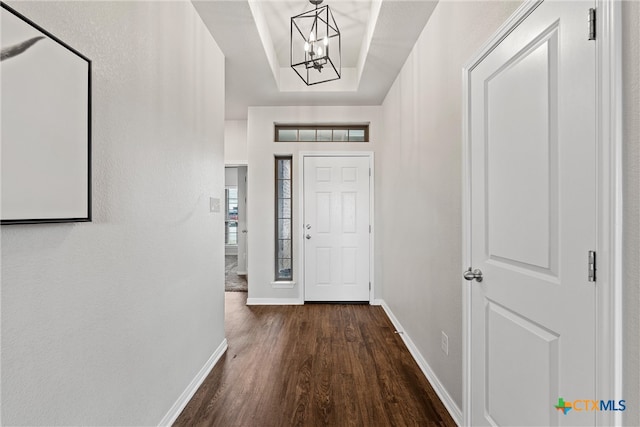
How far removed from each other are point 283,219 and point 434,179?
2436 mm

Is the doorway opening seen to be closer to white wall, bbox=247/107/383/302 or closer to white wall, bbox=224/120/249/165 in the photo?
white wall, bbox=247/107/383/302

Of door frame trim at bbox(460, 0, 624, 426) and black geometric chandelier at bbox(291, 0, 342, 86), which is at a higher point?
black geometric chandelier at bbox(291, 0, 342, 86)

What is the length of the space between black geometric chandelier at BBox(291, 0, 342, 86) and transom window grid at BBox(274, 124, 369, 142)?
721 mm

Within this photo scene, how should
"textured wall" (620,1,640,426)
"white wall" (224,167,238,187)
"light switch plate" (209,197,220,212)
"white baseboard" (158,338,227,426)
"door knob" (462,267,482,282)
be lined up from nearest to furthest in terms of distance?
1. "textured wall" (620,1,640,426)
2. "door knob" (462,267,482,282)
3. "white baseboard" (158,338,227,426)
4. "light switch plate" (209,197,220,212)
5. "white wall" (224,167,238,187)

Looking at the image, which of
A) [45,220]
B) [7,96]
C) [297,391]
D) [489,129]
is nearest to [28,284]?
[45,220]

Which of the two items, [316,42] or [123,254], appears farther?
[316,42]

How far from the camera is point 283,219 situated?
428cm

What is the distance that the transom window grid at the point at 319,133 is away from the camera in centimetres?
425

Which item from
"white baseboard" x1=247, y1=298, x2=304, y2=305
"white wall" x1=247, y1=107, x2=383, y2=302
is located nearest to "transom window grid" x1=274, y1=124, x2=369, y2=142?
"white wall" x1=247, y1=107, x2=383, y2=302

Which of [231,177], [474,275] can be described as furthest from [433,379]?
[231,177]

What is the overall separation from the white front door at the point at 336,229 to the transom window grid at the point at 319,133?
0.30 m

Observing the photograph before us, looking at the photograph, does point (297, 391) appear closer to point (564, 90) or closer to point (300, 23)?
point (564, 90)

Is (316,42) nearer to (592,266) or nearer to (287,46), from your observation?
(287,46)

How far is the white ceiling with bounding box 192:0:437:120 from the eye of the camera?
2.27m
